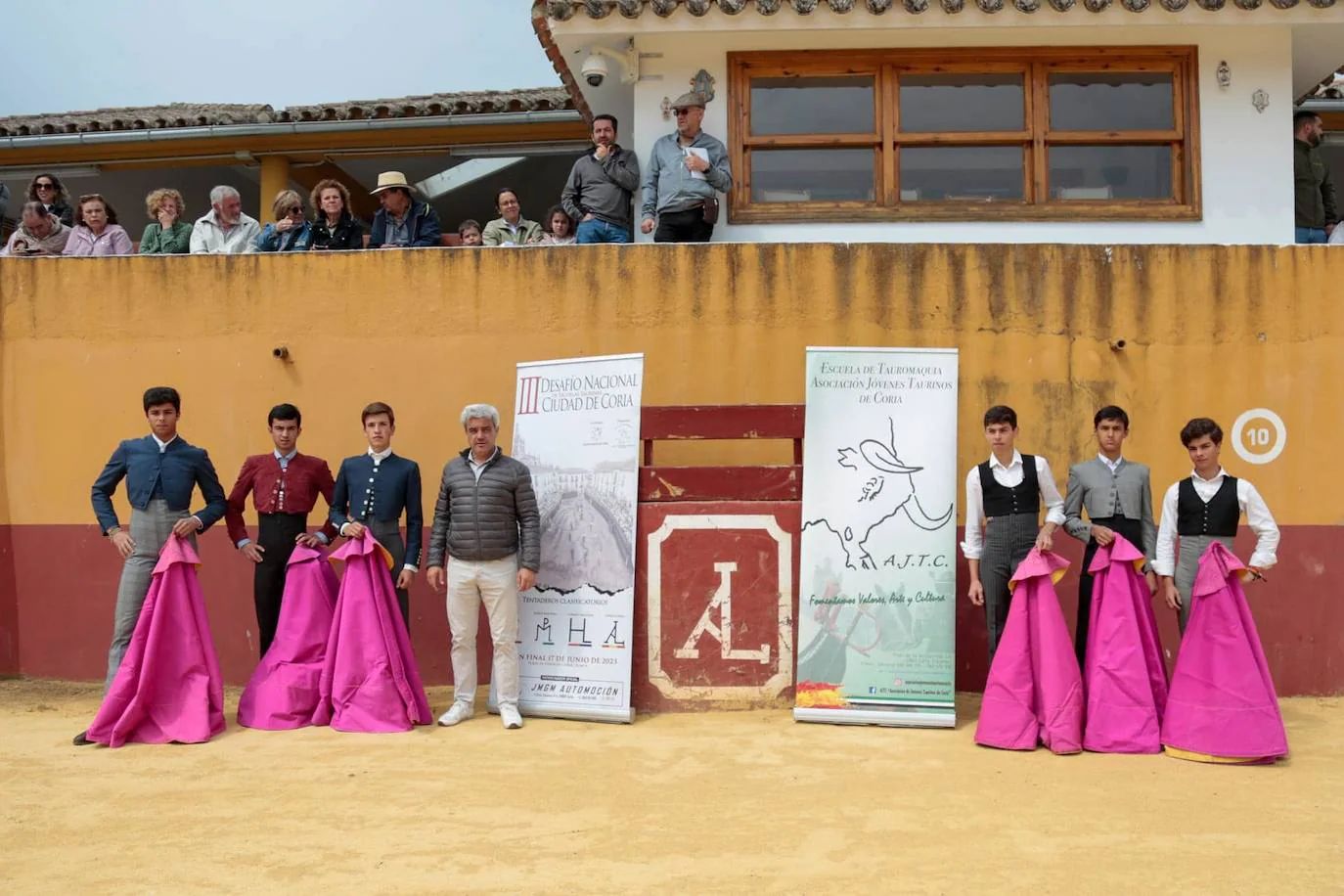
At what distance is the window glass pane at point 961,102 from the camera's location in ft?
29.7

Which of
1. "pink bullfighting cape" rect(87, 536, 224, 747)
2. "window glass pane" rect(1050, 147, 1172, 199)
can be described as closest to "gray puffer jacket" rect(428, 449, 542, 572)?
"pink bullfighting cape" rect(87, 536, 224, 747)

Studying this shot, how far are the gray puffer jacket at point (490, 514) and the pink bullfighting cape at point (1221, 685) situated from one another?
335cm

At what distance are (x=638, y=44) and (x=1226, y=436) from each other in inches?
189

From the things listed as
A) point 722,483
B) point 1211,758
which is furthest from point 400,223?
point 1211,758

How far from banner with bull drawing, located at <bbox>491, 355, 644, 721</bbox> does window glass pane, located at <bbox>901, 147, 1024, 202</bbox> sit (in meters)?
2.98

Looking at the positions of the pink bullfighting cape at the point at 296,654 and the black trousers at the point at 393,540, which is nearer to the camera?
the pink bullfighting cape at the point at 296,654

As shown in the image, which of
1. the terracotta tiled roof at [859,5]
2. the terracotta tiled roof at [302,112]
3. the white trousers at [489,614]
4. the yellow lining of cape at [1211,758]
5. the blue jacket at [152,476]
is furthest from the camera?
the terracotta tiled roof at [302,112]

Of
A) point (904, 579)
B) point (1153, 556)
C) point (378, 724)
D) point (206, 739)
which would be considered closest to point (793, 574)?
point (904, 579)

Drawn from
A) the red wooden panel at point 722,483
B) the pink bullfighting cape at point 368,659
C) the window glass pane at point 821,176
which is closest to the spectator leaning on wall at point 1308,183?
the window glass pane at point 821,176

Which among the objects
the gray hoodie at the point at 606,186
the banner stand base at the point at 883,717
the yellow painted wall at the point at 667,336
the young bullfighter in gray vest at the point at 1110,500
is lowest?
the banner stand base at the point at 883,717

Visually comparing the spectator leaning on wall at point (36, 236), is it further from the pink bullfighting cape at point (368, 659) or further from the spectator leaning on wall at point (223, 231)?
the pink bullfighting cape at point (368, 659)

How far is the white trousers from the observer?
6.89m

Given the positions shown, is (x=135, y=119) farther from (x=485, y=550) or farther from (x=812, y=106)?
(x=485, y=550)

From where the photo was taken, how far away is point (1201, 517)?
20.8 ft
